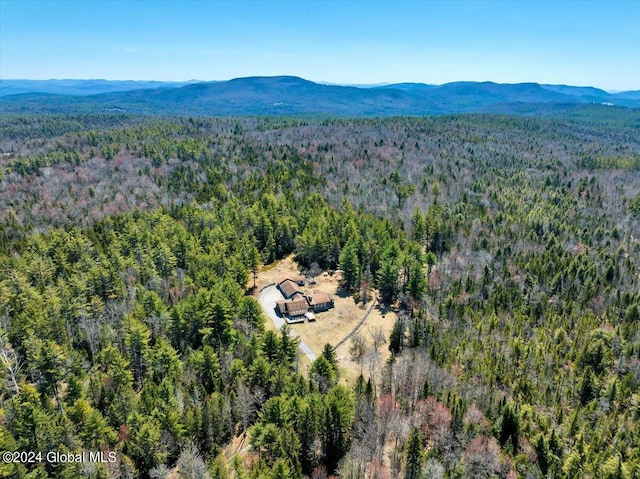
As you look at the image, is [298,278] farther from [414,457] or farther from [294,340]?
[414,457]

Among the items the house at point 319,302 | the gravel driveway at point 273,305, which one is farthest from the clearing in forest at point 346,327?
the house at point 319,302

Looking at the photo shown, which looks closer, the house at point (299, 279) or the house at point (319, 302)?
the house at point (319, 302)

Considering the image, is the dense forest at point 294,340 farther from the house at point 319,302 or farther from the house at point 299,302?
the house at point 319,302

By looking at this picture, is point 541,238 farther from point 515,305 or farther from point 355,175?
point 355,175

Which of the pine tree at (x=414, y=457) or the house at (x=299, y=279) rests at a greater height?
the pine tree at (x=414, y=457)

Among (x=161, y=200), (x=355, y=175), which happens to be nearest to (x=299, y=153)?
(x=355, y=175)

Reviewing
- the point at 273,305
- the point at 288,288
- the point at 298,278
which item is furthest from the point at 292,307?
the point at 298,278

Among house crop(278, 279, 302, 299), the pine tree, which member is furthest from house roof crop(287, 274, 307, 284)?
the pine tree
